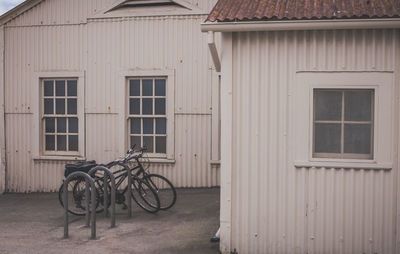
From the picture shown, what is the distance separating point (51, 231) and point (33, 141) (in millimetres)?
3804

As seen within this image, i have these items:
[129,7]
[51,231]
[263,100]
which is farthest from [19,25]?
[263,100]

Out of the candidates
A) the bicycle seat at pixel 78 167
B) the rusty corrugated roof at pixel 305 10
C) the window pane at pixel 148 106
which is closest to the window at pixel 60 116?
the window pane at pixel 148 106

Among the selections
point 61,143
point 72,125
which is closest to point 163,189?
point 72,125

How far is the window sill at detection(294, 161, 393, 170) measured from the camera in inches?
195

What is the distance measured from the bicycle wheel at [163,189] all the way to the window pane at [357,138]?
3405mm

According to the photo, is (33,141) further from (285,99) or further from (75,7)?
(285,99)

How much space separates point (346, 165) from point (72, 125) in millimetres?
6807

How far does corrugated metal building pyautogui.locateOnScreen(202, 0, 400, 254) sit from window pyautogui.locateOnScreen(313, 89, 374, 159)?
0.01m

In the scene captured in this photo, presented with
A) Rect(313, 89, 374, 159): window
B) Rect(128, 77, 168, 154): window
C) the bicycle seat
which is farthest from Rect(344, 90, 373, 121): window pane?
Rect(128, 77, 168, 154): window

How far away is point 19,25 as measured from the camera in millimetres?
9750

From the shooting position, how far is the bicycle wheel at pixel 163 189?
24.4 ft

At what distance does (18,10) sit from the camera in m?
9.70

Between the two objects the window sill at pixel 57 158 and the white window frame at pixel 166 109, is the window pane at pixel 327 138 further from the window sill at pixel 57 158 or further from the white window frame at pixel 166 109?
the window sill at pixel 57 158

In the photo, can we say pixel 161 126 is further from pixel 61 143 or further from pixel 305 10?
pixel 305 10
